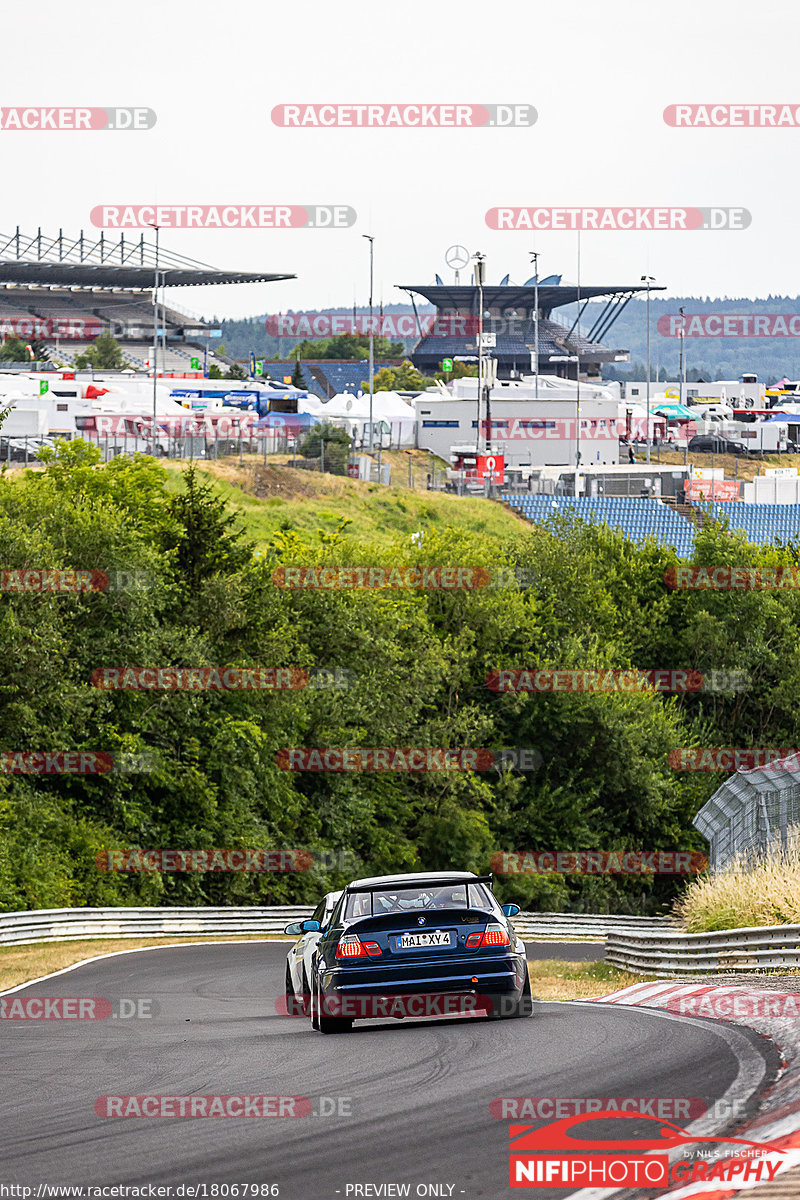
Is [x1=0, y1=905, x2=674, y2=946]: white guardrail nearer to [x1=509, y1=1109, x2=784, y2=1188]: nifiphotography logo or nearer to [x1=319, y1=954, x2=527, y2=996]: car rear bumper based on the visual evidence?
[x1=319, y1=954, x2=527, y2=996]: car rear bumper

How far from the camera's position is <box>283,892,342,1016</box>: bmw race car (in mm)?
11227

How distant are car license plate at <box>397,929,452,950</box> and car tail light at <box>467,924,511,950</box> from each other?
6.7 inches

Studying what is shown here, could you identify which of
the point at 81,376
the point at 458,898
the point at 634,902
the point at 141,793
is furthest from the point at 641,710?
the point at 81,376

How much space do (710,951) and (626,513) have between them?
51.6 metres

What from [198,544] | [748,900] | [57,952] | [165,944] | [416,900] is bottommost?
[165,944]

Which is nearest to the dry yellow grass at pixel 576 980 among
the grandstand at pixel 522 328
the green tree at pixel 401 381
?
the green tree at pixel 401 381

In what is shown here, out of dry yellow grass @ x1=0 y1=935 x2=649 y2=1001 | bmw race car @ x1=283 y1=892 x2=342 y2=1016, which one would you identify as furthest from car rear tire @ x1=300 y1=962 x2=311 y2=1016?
dry yellow grass @ x1=0 y1=935 x2=649 y2=1001

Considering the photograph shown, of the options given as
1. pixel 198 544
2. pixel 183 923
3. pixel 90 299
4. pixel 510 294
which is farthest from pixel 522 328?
pixel 183 923

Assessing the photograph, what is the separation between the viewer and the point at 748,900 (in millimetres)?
15789

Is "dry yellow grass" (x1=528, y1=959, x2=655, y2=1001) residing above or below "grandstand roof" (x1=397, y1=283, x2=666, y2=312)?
below

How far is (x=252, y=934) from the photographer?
1113 inches

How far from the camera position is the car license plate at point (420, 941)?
10.2m

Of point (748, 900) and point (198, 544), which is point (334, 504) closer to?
point (198, 544)

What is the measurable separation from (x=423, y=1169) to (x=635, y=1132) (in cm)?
94
